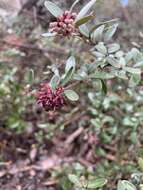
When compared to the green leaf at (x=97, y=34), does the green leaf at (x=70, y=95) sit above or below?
below

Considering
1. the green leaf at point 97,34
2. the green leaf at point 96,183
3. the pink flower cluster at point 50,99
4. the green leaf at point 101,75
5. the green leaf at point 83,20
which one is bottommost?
Answer: the green leaf at point 96,183

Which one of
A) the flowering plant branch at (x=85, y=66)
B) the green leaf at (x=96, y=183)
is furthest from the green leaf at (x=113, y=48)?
the green leaf at (x=96, y=183)

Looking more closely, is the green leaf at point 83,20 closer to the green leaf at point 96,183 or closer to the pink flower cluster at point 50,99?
the pink flower cluster at point 50,99

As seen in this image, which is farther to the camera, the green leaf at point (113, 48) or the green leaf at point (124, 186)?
A: the green leaf at point (113, 48)

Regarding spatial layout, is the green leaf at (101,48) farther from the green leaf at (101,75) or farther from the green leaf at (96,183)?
the green leaf at (96,183)

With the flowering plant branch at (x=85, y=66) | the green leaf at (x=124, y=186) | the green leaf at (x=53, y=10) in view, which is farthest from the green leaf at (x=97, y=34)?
the green leaf at (x=124, y=186)

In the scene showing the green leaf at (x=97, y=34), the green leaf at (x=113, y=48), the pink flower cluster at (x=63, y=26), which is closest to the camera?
the pink flower cluster at (x=63, y=26)

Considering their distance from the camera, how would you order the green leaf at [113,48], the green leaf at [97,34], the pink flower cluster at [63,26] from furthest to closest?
the green leaf at [113,48]
the green leaf at [97,34]
the pink flower cluster at [63,26]

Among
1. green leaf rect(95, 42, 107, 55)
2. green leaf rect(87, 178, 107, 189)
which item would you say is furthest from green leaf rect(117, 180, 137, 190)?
green leaf rect(95, 42, 107, 55)

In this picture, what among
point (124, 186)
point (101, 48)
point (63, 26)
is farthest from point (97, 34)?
point (124, 186)
